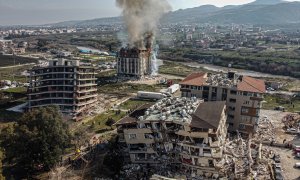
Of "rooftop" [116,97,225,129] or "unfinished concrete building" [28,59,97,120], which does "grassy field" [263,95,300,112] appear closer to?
"rooftop" [116,97,225,129]

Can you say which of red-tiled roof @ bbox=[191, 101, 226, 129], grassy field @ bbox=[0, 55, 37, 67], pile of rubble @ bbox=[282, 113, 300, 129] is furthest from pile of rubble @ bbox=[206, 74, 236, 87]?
grassy field @ bbox=[0, 55, 37, 67]

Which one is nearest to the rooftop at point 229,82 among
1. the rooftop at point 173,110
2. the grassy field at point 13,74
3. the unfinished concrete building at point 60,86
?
the rooftop at point 173,110

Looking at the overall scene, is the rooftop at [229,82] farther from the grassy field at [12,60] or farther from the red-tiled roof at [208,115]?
the grassy field at [12,60]

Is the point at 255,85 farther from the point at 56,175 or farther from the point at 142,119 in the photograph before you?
the point at 56,175

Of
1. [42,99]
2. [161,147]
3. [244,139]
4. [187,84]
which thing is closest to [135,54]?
[42,99]

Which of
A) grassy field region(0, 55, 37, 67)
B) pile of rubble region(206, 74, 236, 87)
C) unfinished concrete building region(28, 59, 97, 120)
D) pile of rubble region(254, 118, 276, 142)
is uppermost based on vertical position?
pile of rubble region(206, 74, 236, 87)
